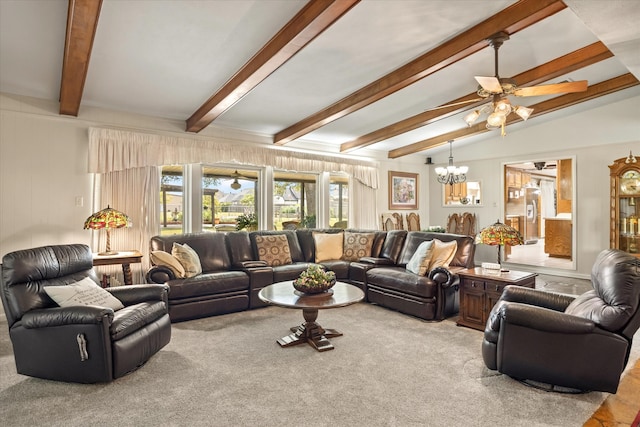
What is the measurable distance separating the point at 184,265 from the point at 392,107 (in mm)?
3676

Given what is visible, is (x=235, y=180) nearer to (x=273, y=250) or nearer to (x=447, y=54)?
(x=273, y=250)

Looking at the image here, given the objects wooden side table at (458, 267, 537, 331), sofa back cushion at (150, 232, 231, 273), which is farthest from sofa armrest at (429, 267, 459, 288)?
sofa back cushion at (150, 232, 231, 273)

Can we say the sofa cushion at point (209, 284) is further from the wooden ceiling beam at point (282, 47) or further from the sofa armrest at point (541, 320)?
the sofa armrest at point (541, 320)

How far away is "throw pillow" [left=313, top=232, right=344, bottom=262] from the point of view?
5590 mm

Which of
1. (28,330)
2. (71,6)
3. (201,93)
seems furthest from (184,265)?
(71,6)

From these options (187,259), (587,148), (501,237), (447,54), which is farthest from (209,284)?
(587,148)

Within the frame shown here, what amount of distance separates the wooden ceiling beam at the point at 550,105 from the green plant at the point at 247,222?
3.57m

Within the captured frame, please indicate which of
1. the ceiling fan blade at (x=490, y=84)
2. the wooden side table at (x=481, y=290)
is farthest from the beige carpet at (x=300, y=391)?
the ceiling fan blade at (x=490, y=84)

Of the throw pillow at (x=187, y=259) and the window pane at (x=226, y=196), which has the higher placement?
the window pane at (x=226, y=196)

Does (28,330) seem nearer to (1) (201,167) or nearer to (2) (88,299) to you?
(2) (88,299)

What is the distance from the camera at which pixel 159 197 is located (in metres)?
5.11

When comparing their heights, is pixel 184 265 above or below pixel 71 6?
below

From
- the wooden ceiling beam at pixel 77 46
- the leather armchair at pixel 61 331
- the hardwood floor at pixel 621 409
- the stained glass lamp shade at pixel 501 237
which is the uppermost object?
the wooden ceiling beam at pixel 77 46

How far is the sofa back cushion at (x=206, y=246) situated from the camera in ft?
15.1
